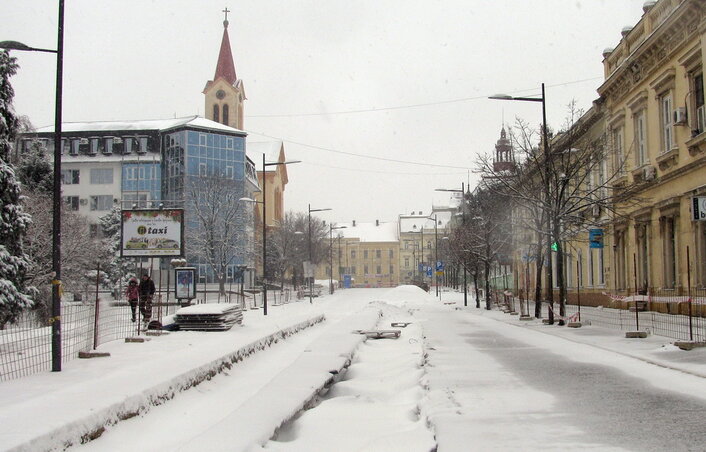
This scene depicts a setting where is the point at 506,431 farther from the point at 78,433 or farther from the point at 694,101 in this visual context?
the point at 694,101

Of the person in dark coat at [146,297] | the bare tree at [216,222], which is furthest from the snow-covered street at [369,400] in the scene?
the bare tree at [216,222]

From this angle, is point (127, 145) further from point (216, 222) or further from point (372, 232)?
point (372, 232)

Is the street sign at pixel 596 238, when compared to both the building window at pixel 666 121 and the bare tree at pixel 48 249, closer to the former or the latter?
the building window at pixel 666 121

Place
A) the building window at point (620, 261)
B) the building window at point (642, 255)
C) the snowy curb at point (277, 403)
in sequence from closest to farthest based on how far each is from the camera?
1. the snowy curb at point (277, 403)
2. the building window at point (642, 255)
3. the building window at point (620, 261)

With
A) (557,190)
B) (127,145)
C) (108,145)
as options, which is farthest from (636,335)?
(108,145)

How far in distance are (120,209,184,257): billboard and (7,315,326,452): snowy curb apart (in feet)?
29.2

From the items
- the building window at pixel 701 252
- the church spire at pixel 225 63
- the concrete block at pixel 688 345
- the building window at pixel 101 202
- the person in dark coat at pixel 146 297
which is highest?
the church spire at pixel 225 63

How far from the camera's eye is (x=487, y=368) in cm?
1352

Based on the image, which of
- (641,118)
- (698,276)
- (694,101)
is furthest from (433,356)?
(641,118)

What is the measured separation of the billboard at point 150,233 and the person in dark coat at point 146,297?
105 centimetres

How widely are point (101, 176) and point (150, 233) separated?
67401mm

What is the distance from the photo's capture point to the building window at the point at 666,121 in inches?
1099

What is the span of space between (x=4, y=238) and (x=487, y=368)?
1861 cm

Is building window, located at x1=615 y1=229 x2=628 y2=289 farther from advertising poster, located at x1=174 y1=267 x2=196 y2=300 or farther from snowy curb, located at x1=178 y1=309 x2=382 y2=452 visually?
snowy curb, located at x1=178 y1=309 x2=382 y2=452
